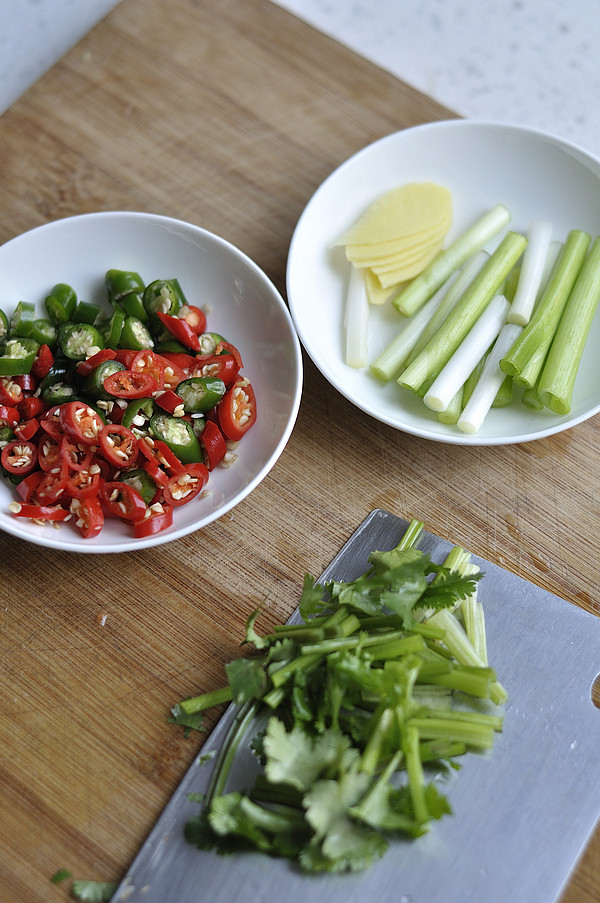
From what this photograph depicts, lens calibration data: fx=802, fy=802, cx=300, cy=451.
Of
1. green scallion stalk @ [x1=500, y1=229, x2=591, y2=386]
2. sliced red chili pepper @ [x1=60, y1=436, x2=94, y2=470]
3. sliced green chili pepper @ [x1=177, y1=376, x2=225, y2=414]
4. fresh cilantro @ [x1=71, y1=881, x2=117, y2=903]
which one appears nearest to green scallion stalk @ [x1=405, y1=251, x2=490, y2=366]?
green scallion stalk @ [x1=500, y1=229, x2=591, y2=386]

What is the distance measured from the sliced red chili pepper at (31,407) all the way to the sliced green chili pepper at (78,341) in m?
0.16

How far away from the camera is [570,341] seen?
2.34 m

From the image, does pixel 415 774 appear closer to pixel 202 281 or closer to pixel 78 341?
pixel 78 341

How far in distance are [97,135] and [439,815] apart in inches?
97.8

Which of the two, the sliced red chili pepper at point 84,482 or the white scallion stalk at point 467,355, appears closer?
the sliced red chili pepper at point 84,482

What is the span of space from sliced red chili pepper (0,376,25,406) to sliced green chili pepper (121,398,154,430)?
31 cm

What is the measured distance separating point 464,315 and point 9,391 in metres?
1.33

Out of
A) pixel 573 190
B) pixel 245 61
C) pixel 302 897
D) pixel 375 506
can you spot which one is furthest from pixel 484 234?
pixel 302 897

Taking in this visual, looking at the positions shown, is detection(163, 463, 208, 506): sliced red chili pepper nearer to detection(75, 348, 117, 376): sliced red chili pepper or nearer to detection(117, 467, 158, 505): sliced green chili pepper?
detection(117, 467, 158, 505): sliced green chili pepper

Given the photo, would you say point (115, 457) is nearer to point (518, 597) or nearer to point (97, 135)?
point (518, 597)

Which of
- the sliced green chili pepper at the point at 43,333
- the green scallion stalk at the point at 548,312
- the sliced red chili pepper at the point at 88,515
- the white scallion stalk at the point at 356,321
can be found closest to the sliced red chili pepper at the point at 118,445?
the sliced red chili pepper at the point at 88,515

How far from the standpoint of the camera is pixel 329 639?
76.1 inches

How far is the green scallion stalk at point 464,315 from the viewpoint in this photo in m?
2.36

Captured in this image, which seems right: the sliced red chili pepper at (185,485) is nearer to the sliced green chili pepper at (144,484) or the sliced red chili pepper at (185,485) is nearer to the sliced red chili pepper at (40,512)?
the sliced green chili pepper at (144,484)
